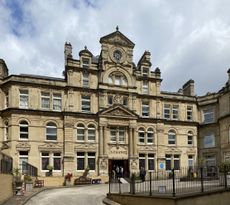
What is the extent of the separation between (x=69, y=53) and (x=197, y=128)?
19154 millimetres

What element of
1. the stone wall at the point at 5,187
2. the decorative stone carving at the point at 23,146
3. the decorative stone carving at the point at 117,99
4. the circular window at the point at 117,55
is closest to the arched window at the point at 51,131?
the decorative stone carving at the point at 23,146

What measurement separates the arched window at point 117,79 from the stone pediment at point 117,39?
371 cm

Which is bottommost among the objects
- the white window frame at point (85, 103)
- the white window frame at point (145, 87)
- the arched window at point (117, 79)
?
the white window frame at point (85, 103)

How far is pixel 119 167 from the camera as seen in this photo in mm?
43750

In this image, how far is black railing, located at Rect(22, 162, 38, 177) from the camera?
36.4m

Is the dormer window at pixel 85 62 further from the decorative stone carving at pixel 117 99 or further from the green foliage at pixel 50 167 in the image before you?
the green foliage at pixel 50 167

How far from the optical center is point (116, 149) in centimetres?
4341

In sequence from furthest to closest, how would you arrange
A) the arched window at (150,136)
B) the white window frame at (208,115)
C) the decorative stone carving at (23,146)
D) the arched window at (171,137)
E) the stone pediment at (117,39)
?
the white window frame at (208,115) < the arched window at (171,137) < the arched window at (150,136) < the stone pediment at (117,39) < the decorative stone carving at (23,146)

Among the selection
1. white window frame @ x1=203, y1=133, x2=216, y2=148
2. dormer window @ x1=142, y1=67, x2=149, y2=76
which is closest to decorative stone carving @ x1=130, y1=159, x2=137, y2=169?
white window frame @ x1=203, y1=133, x2=216, y2=148

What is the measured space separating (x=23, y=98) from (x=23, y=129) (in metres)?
3.27

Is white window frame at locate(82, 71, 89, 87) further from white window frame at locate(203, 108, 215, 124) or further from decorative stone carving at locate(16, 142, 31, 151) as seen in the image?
white window frame at locate(203, 108, 215, 124)

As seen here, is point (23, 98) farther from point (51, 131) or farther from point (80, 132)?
point (80, 132)

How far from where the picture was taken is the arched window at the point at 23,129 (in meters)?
39.5

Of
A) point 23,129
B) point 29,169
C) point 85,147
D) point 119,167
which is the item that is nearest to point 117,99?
point 85,147
